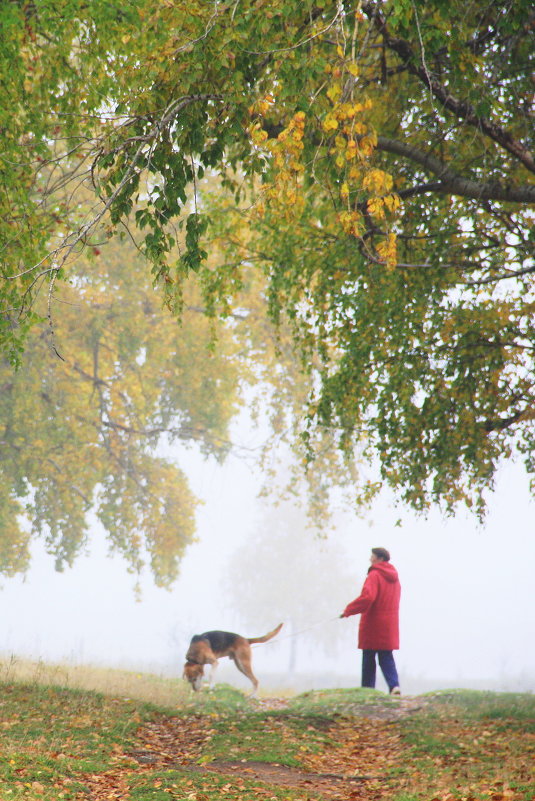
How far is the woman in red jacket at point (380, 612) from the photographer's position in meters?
11.6

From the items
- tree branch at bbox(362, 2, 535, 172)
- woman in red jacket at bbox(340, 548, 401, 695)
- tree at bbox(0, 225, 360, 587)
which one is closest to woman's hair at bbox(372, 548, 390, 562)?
woman in red jacket at bbox(340, 548, 401, 695)

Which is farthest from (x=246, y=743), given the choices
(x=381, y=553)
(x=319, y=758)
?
(x=381, y=553)

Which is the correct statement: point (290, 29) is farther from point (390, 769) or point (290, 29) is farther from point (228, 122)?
point (390, 769)

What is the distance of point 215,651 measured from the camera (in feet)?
40.1

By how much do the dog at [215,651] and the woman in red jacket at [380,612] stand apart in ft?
4.51

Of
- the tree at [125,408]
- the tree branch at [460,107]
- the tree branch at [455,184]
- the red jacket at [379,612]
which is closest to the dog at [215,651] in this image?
the red jacket at [379,612]

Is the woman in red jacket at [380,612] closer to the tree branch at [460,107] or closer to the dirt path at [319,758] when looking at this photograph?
the dirt path at [319,758]

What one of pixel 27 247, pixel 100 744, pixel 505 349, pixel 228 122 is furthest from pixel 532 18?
pixel 100 744

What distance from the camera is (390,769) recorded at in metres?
7.62

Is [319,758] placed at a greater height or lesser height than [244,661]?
lesser

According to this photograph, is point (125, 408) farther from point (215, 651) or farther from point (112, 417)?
point (215, 651)

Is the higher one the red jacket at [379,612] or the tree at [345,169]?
the tree at [345,169]

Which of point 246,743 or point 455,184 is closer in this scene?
point 455,184

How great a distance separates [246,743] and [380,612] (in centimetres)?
373
